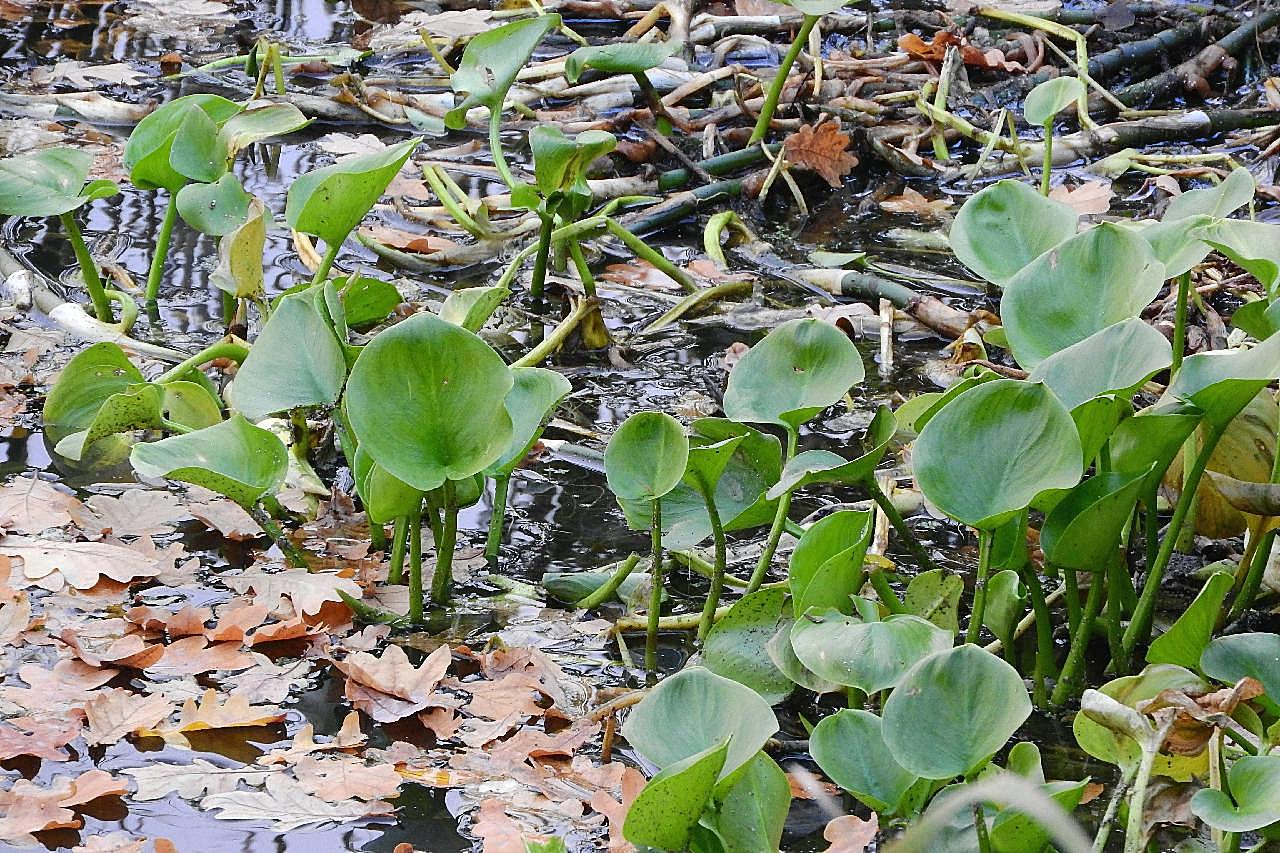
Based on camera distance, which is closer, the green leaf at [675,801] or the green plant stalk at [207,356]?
the green leaf at [675,801]

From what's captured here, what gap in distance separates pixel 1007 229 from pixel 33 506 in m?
1.14

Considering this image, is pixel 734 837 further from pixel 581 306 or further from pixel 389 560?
pixel 581 306

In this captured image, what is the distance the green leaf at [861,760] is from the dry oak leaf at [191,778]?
1.65ft

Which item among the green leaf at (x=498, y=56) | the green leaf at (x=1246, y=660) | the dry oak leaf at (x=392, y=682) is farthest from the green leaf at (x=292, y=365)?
the green leaf at (x=1246, y=660)

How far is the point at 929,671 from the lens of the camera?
0.94m

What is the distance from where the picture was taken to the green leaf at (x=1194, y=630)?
110 cm

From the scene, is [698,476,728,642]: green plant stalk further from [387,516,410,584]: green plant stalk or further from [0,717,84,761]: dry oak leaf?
[0,717,84,761]: dry oak leaf

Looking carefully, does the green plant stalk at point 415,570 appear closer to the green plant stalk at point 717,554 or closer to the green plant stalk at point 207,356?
the green plant stalk at point 717,554

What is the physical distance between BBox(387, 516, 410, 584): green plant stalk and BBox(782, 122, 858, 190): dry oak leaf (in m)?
1.52

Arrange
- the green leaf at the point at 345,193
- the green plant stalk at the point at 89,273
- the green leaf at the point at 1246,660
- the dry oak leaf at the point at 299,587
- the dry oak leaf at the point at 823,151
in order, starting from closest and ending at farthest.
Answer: the green leaf at the point at 1246,660 < the dry oak leaf at the point at 299,587 < the green leaf at the point at 345,193 < the green plant stalk at the point at 89,273 < the dry oak leaf at the point at 823,151

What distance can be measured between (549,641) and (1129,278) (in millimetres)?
673

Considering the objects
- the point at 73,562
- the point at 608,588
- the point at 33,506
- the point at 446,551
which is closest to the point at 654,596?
the point at 608,588

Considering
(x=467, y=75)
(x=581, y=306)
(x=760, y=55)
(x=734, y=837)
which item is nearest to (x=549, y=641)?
(x=734, y=837)

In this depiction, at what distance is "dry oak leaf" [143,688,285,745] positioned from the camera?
125cm
